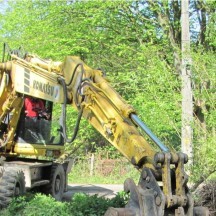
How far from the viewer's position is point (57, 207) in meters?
8.34

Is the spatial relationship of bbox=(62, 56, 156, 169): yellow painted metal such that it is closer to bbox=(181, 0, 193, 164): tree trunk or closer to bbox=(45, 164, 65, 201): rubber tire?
bbox=(181, 0, 193, 164): tree trunk

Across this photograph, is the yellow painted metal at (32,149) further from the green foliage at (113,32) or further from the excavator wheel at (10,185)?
the green foliage at (113,32)

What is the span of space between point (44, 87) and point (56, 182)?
4.78m

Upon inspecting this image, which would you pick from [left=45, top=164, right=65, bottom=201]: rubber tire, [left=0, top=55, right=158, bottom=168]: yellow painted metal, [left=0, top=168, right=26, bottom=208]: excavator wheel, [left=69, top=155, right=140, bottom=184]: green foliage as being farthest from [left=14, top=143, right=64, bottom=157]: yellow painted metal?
[left=69, top=155, right=140, bottom=184]: green foliage

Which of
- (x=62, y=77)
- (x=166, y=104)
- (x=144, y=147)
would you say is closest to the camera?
(x=144, y=147)

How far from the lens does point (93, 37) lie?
70.8 ft

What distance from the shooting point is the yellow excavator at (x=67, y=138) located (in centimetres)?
543

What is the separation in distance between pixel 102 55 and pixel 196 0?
427 centimetres

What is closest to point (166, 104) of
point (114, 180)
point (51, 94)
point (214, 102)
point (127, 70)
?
point (214, 102)

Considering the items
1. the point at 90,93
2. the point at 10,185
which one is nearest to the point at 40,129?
the point at 10,185

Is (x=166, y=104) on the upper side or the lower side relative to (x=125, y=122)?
upper

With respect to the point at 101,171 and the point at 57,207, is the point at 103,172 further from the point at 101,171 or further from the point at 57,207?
the point at 57,207

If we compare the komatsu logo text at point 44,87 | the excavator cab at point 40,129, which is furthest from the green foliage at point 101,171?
the komatsu logo text at point 44,87

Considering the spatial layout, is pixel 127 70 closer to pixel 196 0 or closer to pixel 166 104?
pixel 196 0
